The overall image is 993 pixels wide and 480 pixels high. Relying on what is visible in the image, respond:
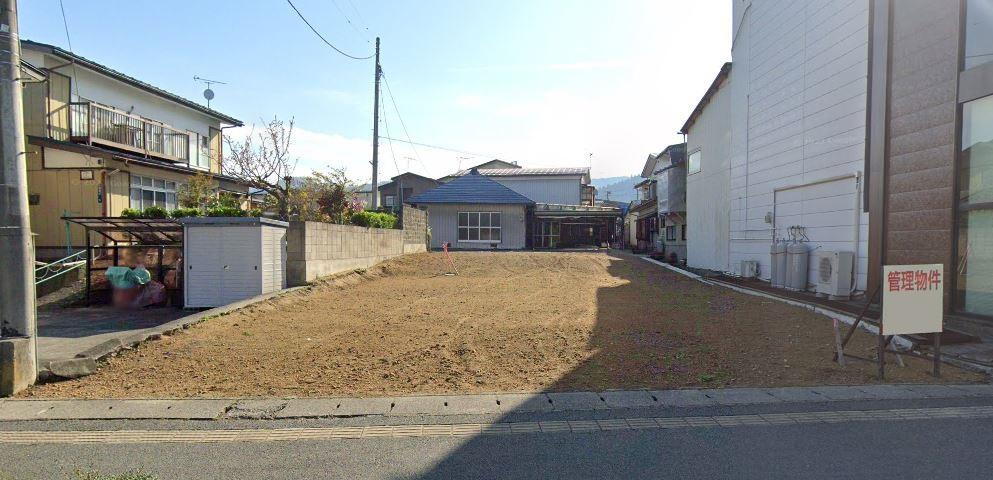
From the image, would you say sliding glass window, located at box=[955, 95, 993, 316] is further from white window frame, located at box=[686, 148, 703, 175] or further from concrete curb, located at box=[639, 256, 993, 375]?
white window frame, located at box=[686, 148, 703, 175]

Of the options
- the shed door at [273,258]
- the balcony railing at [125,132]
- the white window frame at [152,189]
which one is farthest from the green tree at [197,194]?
the shed door at [273,258]

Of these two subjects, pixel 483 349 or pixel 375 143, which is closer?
pixel 483 349

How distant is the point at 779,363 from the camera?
6.36 m

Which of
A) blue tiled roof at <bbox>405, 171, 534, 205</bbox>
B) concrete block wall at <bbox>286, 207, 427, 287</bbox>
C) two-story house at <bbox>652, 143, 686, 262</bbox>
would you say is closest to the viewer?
concrete block wall at <bbox>286, 207, 427, 287</bbox>

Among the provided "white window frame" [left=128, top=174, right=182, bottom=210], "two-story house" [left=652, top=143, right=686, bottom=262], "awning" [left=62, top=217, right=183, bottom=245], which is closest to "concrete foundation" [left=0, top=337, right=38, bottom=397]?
"awning" [left=62, top=217, right=183, bottom=245]

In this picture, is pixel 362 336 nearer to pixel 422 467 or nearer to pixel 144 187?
pixel 422 467

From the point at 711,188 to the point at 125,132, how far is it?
20.7 m

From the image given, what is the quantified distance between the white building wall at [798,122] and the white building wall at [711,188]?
0.85 m

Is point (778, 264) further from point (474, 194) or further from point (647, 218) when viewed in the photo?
point (647, 218)

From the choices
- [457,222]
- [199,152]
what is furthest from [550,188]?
[199,152]

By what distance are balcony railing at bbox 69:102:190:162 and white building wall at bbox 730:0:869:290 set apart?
67.0 feet

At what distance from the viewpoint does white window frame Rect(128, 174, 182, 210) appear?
17.9 meters

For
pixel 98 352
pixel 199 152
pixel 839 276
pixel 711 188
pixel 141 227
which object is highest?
pixel 199 152

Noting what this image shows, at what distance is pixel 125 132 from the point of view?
19.3 meters
